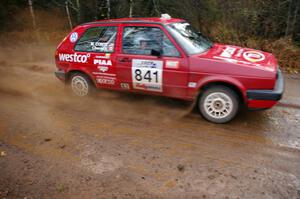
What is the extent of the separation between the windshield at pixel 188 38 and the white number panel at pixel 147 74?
537mm

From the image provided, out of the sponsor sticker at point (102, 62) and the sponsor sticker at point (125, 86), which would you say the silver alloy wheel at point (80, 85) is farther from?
the sponsor sticker at point (125, 86)

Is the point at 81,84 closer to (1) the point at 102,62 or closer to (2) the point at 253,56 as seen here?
(1) the point at 102,62

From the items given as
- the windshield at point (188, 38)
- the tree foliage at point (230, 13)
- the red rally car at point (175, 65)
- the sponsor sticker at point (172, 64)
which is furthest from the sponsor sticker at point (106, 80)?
the tree foliage at point (230, 13)

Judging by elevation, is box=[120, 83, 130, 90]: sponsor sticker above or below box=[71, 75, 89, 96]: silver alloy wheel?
above

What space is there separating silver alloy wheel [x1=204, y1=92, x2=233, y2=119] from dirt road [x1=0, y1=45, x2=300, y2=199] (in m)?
0.22

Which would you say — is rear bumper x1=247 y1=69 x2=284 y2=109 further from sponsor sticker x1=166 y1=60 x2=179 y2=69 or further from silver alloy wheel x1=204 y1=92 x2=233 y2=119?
sponsor sticker x1=166 y1=60 x2=179 y2=69

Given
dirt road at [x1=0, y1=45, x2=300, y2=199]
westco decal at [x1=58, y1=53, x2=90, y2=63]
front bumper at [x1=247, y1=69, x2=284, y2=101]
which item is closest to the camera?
dirt road at [x1=0, y1=45, x2=300, y2=199]

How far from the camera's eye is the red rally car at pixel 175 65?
171 inches

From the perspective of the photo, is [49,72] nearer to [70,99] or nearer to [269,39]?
[70,99]

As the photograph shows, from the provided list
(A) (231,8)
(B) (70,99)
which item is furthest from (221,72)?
(A) (231,8)

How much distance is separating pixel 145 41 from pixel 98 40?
43.2 inches

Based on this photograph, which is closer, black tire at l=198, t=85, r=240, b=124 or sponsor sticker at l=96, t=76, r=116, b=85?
black tire at l=198, t=85, r=240, b=124

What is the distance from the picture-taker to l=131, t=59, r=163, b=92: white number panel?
16.0 feet

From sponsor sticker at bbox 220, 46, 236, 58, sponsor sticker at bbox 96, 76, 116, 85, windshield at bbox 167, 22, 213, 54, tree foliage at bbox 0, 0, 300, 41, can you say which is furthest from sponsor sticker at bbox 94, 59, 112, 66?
tree foliage at bbox 0, 0, 300, 41
